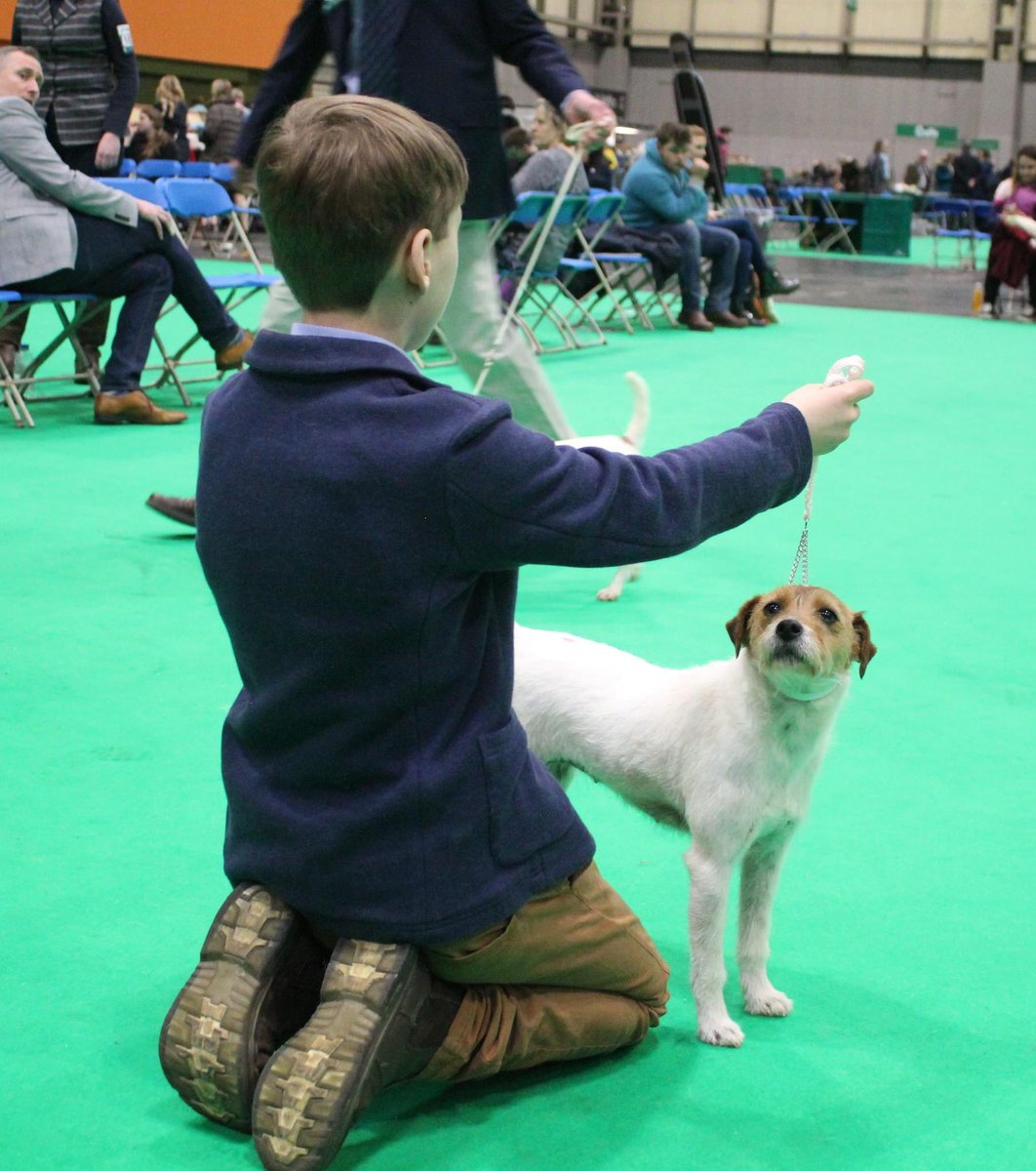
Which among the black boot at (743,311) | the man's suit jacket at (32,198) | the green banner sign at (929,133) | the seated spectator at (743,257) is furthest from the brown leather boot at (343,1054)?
the green banner sign at (929,133)

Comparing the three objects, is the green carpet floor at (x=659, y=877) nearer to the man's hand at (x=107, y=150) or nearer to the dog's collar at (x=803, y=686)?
the dog's collar at (x=803, y=686)

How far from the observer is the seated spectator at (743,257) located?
35.7 ft

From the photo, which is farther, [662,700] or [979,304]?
[979,304]

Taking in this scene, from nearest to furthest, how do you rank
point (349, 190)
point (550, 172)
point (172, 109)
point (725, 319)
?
point (349, 190), point (550, 172), point (725, 319), point (172, 109)

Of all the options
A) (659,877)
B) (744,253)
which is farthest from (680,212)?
(659,877)

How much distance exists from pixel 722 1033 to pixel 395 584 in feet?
2.67

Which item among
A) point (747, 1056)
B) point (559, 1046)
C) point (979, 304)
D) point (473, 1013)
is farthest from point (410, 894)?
point (979, 304)

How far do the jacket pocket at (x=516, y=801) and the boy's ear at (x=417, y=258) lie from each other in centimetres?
53

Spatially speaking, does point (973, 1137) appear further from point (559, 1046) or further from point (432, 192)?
point (432, 192)

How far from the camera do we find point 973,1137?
176 cm

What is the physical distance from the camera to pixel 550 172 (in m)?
9.68

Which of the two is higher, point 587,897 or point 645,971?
point 587,897

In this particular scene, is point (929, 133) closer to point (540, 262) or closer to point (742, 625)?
point (540, 262)

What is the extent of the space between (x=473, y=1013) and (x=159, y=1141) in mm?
397
